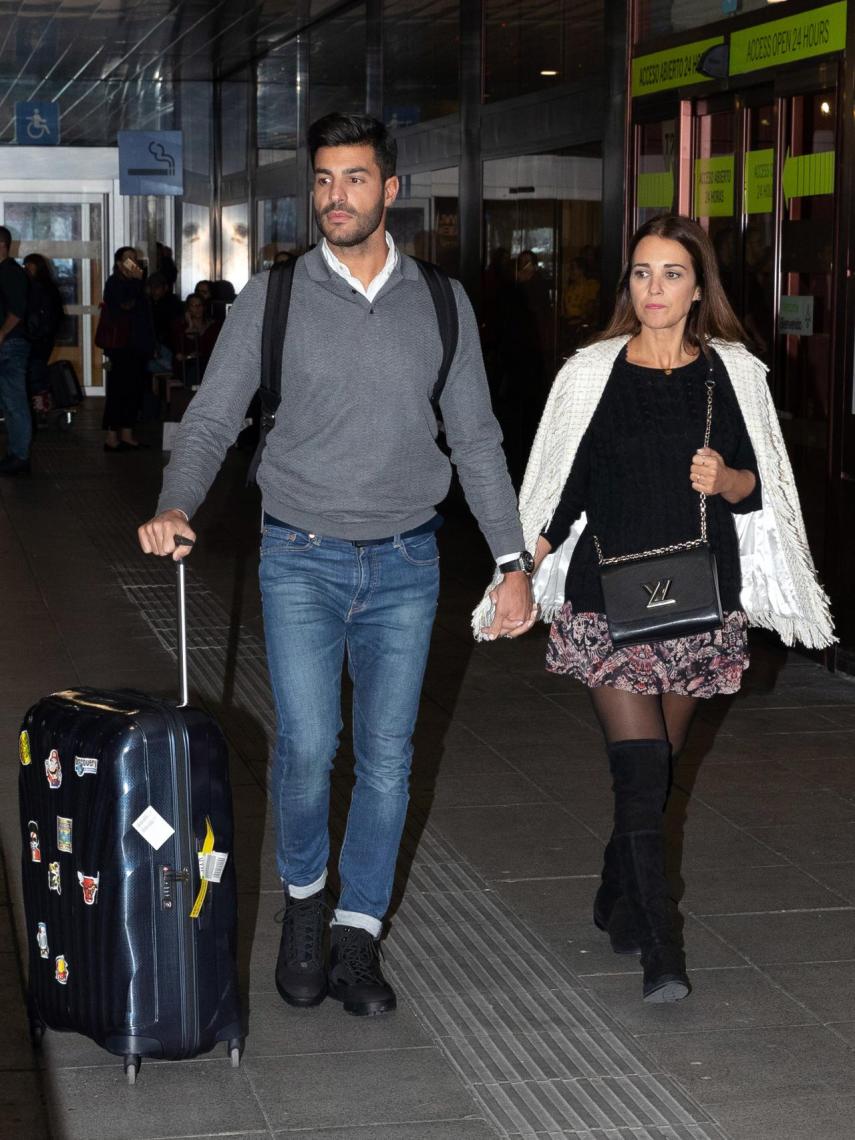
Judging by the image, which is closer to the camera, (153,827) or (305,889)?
(153,827)

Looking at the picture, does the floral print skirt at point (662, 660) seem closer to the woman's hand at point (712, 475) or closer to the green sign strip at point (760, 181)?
the woman's hand at point (712, 475)

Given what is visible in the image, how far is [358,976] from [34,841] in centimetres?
82

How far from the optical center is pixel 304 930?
4.19 meters

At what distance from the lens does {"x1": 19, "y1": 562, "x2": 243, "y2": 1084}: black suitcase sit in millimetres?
3627

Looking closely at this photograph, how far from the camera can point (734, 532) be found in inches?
174

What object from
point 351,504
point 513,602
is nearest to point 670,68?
point 513,602

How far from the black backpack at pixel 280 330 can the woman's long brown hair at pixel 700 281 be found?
507 mm

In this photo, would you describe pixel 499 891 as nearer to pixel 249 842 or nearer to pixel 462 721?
pixel 249 842

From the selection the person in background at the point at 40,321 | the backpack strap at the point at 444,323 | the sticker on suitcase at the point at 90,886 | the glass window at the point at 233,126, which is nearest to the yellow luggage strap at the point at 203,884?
the sticker on suitcase at the point at 90,886

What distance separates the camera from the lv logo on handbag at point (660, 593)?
4215mm

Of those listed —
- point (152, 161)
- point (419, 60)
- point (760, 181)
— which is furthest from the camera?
point (152, 161)

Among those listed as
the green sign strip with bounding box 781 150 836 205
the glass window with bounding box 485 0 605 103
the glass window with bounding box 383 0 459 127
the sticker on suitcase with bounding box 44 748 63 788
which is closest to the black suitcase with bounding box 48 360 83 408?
the glass window with bounding box 383 0 459 127

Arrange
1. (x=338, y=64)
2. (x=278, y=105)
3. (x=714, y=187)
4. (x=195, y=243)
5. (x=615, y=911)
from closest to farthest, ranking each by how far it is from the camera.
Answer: (x=615, y=911) → (x=714, y=187) → (x=338, y=64) → (x=278, y=105) → (x=195, y=243)

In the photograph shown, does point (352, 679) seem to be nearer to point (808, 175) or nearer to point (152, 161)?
point (808, 175)
